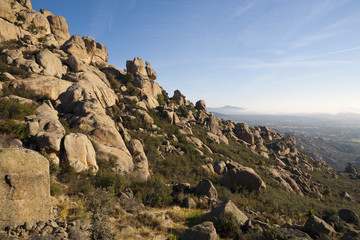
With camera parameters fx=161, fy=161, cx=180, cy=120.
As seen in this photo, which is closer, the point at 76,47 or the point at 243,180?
the point at 243,180

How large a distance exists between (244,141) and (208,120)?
54.5 feet

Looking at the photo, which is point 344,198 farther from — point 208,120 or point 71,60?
point 71,60

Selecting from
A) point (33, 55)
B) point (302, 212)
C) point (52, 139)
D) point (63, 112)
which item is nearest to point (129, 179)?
point (52, 139)

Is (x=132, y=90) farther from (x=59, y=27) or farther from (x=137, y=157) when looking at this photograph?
(x=59, y=27)

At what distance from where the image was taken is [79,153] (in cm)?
1396

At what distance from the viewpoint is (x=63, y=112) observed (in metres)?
21.9

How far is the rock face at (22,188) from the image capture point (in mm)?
6785

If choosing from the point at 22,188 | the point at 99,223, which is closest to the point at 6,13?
the point at 22,188

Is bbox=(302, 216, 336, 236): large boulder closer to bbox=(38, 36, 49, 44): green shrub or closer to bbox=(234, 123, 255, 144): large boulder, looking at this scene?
bbox=(234, 123, 255, 144): large boulder

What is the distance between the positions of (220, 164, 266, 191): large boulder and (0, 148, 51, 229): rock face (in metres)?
20.4

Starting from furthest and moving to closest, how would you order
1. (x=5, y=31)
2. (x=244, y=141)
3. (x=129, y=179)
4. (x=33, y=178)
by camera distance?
(x=244, y=141)
(x=5, y=31)
(x=129, y=179)
(x=33, y=178)

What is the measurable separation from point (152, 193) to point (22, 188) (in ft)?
30.3

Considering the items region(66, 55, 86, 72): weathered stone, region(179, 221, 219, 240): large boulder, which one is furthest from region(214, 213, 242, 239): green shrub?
region(66, 55, 86, 72): weathered stone

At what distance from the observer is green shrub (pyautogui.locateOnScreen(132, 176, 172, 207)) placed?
13848 millimetres
